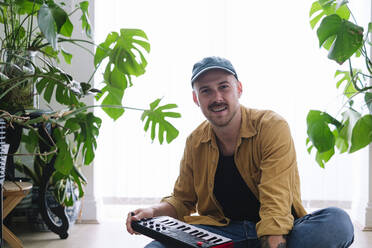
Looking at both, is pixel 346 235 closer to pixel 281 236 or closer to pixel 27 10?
pixel 281 236

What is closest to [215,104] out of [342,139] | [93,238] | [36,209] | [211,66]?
[211,66]

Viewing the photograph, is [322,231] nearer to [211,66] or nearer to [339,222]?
[339,222]

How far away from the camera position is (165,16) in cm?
291

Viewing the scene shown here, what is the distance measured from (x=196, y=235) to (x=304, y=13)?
2.02 meters

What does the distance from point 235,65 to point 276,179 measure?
1.60 m

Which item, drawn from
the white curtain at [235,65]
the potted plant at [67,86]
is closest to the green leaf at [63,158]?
the potted plant at [67,86]

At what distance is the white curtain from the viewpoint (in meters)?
2.87

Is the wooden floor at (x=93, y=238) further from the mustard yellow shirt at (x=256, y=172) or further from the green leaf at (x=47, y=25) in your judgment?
the green leaf at (x=47, y=25)

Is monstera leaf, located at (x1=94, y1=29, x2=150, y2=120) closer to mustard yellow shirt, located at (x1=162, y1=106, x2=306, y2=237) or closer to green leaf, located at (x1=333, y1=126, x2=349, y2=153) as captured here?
mustard yellow shirt, located at (x1=162, y1=106, x2=306, y2=237)

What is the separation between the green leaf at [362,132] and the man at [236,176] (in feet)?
1.16

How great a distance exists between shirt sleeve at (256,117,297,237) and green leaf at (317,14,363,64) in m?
0.35

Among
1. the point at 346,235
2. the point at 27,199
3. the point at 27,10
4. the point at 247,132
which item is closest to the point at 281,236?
the point at 346,235

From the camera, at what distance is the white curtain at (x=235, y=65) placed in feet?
9.41

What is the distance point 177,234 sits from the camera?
1.31 metres
